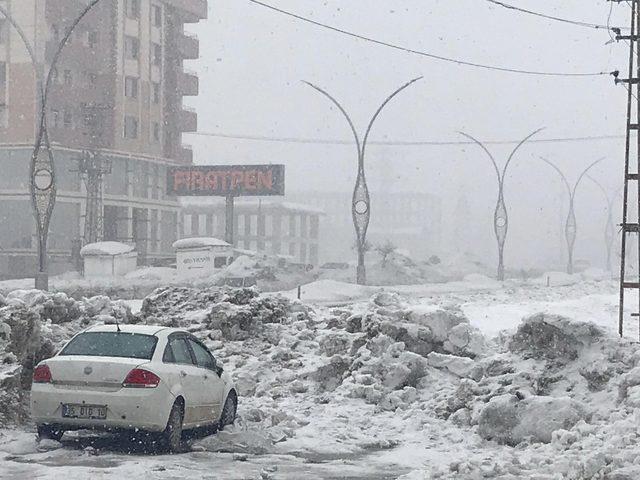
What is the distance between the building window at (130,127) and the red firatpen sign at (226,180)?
506 centimetres

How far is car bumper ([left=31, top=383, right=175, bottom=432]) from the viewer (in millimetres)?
10969

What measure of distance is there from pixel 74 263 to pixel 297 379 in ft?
148

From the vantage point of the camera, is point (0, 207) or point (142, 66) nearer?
point (0, 207)

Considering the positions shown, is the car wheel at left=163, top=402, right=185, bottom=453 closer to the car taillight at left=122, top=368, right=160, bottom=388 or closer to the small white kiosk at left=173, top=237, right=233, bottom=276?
the car taillight at left=122, top=368, right=160, bottom=388

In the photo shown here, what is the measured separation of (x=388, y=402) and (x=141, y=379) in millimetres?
5147

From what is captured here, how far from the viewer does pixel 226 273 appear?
54.7m

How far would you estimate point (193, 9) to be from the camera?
264 feet

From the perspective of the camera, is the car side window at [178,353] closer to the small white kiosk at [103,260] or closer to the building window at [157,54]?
the small white kiosk at [103,260]

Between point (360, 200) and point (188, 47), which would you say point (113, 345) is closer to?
point (360, 200)

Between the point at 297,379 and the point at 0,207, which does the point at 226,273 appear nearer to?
the point at 0,207

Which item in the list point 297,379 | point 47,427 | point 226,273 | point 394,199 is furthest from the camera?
point 394,199

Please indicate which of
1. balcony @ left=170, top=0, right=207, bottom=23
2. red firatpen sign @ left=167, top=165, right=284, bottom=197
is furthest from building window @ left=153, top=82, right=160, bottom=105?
red firatpen sign @ left=167, top=165, right=284, bottom=197

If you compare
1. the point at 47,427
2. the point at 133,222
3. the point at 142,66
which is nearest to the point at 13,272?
the point at 133,222

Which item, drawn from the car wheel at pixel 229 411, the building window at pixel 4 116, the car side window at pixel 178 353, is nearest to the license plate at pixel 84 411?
the car side window at pixel 178 353
